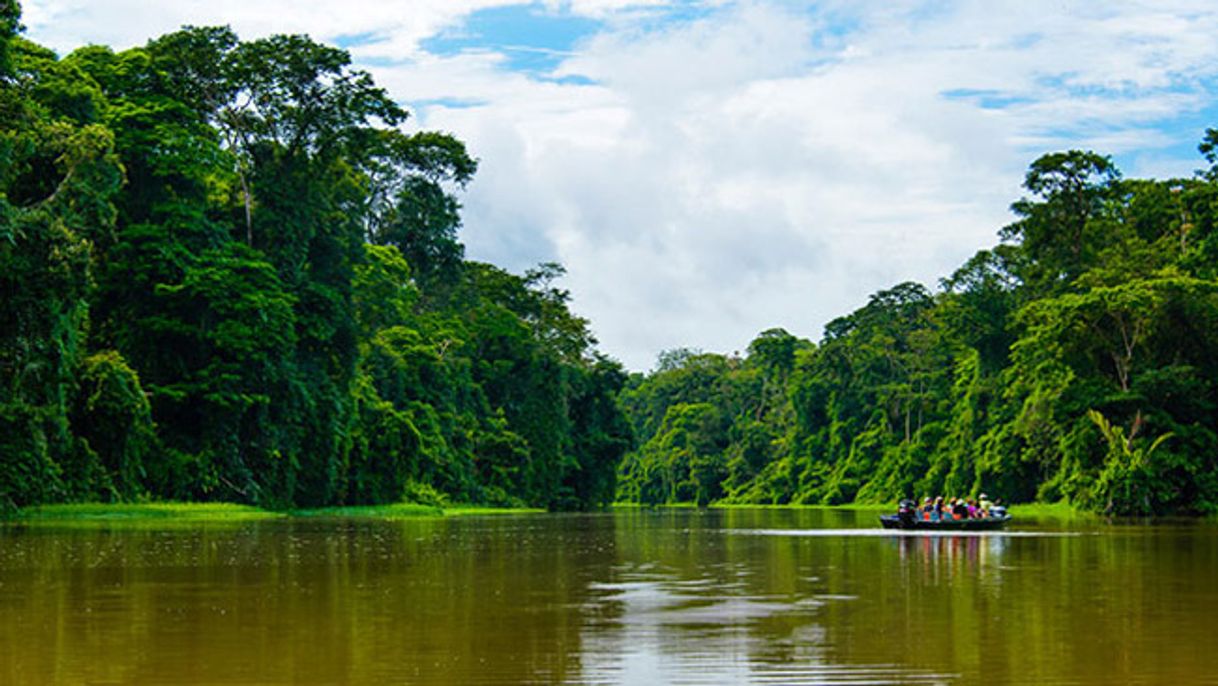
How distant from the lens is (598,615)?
1517 centimetres

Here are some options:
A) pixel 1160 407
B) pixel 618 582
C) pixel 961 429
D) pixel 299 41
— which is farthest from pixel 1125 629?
pixel 961 429

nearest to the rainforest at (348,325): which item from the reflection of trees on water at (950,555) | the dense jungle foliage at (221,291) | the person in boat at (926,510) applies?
the dense jungle foliage at (221,291)

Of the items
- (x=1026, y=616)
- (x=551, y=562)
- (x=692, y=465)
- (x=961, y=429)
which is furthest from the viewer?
(x=692, y=465)

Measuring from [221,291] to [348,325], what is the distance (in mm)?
9735

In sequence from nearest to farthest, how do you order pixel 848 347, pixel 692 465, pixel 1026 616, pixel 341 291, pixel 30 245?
pixel 1026 616
pixel 30 245
pixel 341 291
pixel 848 347
pixel 692 465

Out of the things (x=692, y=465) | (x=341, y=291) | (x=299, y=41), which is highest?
(x=299, y=41)

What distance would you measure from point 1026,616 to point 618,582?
647 cm

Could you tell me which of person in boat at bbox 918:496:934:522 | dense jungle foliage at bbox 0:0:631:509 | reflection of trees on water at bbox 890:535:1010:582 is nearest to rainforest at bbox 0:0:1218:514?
dense jungle foliage at bbox 0:0:631:509

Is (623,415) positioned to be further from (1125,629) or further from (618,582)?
(1125,629)

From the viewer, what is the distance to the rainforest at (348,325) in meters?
40.0

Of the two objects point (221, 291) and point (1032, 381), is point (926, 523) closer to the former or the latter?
point (221, 291)

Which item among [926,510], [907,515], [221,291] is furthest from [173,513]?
[926,510]

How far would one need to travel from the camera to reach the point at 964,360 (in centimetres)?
9512

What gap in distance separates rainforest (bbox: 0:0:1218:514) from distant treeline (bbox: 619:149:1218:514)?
7.3 inches
